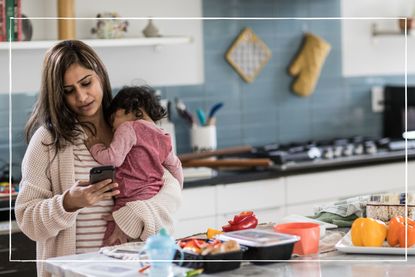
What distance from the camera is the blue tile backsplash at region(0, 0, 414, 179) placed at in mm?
3527

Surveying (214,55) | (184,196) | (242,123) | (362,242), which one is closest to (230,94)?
(242,123)

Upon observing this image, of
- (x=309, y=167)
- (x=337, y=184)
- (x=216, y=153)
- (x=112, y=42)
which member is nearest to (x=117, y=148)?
(x=112, y=42)

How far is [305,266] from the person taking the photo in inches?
82.2

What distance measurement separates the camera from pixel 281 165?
3438mm

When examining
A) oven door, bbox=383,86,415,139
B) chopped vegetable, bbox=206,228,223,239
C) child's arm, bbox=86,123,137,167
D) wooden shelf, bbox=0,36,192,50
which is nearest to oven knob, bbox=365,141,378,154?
oven door, bbox=383,86,415,139

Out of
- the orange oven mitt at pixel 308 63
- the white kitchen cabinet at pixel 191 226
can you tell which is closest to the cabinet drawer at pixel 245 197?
the white kitchen cabinet at pixel 191 226

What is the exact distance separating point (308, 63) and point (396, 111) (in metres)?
0.83

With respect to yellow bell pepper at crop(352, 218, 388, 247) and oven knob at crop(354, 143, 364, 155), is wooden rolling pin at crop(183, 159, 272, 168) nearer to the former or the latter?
yellow bell pepper at crop(352, 218, 388, 247)

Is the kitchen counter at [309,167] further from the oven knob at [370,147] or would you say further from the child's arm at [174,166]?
the child's arm at [174,166]

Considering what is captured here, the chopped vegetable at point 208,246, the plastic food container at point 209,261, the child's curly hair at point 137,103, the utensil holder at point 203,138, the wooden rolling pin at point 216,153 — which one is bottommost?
the plastic food container at point 209,261

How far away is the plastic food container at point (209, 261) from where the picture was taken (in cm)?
200

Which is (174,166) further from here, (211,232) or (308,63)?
(308,63)

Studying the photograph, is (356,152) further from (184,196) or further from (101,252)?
(101,252)

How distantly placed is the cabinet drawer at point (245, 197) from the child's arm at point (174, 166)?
22cm
